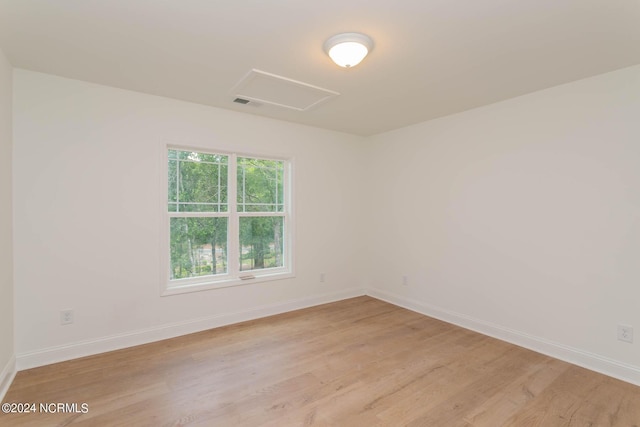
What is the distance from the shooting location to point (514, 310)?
3.09 metres

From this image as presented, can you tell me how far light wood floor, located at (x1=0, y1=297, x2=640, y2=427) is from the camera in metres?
1.96

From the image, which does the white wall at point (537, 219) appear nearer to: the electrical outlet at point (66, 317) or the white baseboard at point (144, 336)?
the white baseboard at point (144, 336)

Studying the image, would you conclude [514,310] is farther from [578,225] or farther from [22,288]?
[22,288]

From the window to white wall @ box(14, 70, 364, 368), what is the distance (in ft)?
0.55

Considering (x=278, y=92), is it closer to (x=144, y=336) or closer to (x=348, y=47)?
(x=348, y=47)

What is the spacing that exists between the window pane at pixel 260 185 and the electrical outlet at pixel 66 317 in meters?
1.85

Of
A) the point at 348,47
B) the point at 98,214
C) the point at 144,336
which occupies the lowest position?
the point at 144,336

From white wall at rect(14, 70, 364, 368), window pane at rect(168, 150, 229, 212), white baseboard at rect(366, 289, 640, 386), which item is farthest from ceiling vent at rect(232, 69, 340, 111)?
white baseboard at rect(366, 289, 640, 386)

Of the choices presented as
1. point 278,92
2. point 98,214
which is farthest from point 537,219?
point 98,214

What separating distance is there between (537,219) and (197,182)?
3.51 meters

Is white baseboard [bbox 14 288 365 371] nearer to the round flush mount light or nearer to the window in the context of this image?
the window

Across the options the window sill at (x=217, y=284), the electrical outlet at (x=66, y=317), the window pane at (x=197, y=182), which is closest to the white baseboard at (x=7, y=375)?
the electrical outlet at (x=66, y=317)

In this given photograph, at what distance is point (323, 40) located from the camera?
2072 mm

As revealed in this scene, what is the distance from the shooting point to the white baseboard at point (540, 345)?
8.00 ft
